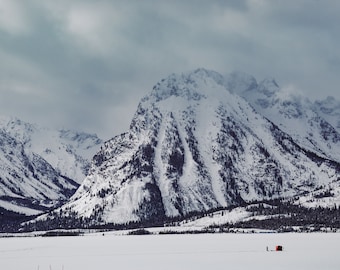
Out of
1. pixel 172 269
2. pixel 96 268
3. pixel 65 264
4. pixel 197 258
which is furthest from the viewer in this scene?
pixel 197 258

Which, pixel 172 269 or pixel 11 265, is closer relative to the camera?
pixel 172 269

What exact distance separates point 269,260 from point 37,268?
183 feet

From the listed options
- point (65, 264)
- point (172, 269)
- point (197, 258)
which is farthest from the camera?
point (197, 258)

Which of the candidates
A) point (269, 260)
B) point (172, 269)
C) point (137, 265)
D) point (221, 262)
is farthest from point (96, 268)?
point (269, 260)

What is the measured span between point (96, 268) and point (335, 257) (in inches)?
2351

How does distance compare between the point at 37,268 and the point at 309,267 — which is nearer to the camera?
the point at 309,267

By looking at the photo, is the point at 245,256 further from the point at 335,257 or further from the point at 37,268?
the point at 37,268

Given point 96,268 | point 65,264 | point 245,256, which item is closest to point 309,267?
point 245,256

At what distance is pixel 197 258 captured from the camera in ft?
445

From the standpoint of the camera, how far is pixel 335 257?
12900cm

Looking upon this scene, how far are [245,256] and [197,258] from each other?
1445 centimetres

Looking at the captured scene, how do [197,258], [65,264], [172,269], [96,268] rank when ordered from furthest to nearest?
[197,258]
[65,264]
[96,268]
[172,269]

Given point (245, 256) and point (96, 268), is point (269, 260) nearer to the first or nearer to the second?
point (245, 256)

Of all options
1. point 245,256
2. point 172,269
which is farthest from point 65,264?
point 245,256
